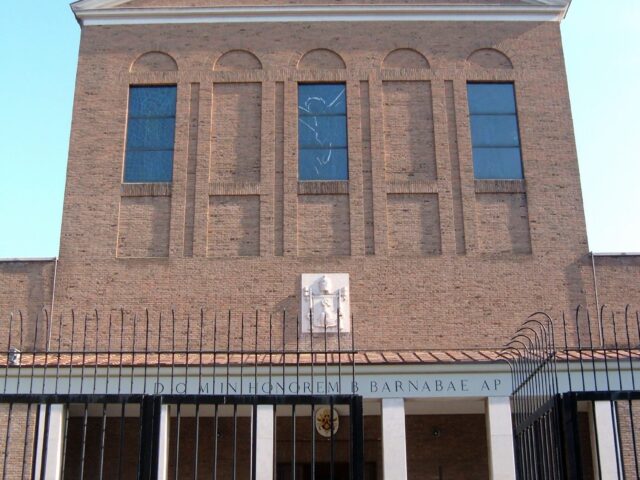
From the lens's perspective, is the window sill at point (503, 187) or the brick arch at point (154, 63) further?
the brick arch at point (154, 63)

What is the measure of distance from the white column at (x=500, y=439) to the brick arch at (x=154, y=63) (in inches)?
479

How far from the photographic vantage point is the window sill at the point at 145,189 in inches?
890

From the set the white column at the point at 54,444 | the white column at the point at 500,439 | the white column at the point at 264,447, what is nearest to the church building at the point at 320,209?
the white column at the point at 500,439

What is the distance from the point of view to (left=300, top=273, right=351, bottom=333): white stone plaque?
834 inches

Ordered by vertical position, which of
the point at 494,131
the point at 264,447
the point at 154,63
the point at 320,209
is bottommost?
the point at 264,447

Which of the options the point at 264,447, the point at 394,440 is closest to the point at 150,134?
the point at 264,447

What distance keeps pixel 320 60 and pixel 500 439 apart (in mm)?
11169

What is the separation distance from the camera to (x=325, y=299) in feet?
70.6

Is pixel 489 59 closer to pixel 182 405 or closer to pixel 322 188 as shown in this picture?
pixel 322 188

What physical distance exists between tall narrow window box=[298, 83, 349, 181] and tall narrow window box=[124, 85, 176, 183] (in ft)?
10.9

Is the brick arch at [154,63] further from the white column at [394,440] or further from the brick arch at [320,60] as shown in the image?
the white column at [394,440]

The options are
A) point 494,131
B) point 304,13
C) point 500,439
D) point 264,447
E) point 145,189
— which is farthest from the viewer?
point 304,13

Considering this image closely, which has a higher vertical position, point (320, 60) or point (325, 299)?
point (320, 60)

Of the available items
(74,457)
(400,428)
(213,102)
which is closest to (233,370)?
(400,428)
